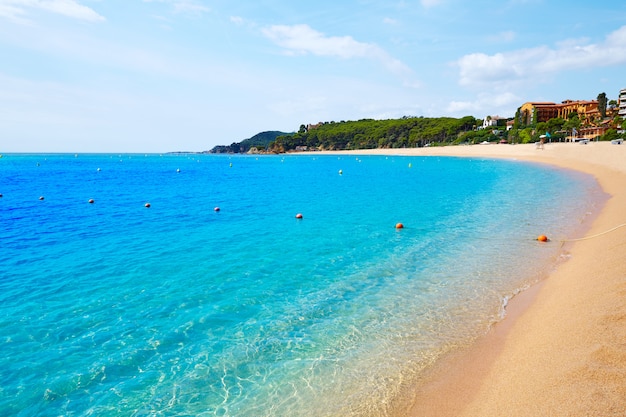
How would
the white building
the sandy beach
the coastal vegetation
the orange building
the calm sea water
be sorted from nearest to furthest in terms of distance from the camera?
1. the sandy beach
2. the calm sea water
3. the coastal vegetation
4. the orange building
5. the white building

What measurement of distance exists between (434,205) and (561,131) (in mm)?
112398

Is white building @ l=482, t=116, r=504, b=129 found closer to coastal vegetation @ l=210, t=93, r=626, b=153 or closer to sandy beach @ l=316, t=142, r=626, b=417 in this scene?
coastal vegetation @ l=210, t=93, r=626, b=153

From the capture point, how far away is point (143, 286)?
13219 millimetres

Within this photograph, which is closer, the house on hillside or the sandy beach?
the sandy beach

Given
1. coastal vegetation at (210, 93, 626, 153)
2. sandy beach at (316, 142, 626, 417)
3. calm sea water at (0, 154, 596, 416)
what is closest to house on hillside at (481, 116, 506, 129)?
coastal vegetation at (210, 93, 626, 153)

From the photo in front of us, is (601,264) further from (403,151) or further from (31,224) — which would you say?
(403,151)

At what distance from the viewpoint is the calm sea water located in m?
7.61

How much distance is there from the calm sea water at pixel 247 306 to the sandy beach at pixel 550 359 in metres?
0.61

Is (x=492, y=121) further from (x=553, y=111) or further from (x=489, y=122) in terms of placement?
(x=553, y=111)

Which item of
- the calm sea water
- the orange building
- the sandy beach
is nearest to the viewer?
the sandy beach

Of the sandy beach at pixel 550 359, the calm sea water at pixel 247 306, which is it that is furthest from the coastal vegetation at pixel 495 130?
the sandy beach at pixel 550 359

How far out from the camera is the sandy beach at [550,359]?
6.39m

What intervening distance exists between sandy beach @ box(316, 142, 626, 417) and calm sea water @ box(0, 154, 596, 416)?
0.61 metres

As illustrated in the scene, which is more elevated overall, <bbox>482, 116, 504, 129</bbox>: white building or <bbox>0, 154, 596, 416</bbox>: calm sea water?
<bbox>482, 116, 504, 129</bbox>: white building
